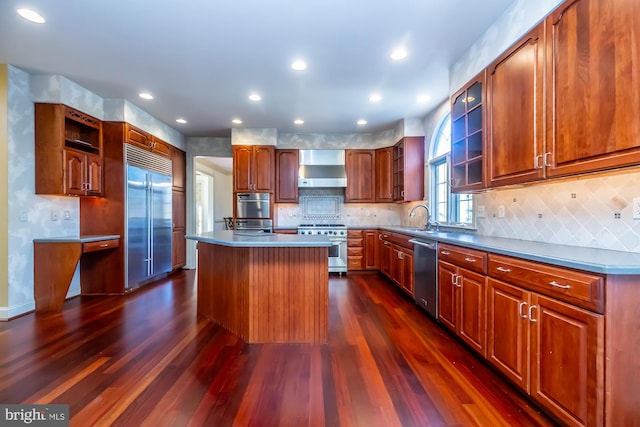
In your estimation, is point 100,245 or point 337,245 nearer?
point 100,245

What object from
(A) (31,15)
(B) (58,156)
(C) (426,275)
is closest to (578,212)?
(C) (426,275)

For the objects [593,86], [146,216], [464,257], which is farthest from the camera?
[146,216]

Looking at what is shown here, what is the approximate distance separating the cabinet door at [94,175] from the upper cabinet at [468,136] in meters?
4.46

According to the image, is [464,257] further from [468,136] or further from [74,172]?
[74,172]

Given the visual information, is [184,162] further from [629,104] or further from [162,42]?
[629,104]

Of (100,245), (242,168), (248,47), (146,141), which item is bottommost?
(100,245)

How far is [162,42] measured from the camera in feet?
8.84

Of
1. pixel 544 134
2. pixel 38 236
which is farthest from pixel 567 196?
pixel 38 236

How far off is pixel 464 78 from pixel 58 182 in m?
4.58

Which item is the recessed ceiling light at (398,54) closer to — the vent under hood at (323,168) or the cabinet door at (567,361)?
the cabinet door at (567,361)

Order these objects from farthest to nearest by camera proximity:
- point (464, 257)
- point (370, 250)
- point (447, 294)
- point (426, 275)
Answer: point (370, 250) < point (426, 275) < point (447, 294) < point (464, 257)

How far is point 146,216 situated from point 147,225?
14 cm

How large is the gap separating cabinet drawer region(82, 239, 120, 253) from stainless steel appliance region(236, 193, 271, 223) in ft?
6.37

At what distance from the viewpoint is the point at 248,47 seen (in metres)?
2.78
